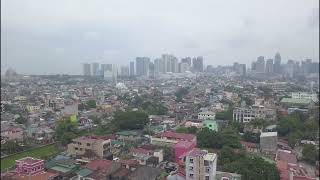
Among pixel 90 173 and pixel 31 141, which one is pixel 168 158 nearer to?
pixel 90 173

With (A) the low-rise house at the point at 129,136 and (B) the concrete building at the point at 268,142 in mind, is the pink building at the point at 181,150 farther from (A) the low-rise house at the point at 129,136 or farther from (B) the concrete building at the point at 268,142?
(B) the concrete building at the point at 268,142

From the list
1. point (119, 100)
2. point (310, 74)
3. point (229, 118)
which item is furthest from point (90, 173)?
point (310, 74)

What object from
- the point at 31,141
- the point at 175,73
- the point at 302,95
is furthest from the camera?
the point at 175,73

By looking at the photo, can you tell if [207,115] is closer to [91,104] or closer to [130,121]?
[130,121]

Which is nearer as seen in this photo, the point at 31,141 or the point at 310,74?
the point at 31,141

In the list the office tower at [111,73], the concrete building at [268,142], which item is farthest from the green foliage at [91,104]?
the office tower at [111,73]

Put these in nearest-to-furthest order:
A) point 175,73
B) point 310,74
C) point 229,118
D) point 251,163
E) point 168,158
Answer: point 251,163 → point 168,158 → point 229,118 → point 175,73 → point 310,74

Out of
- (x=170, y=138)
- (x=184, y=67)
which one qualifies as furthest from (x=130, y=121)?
(x=184, y=67)
